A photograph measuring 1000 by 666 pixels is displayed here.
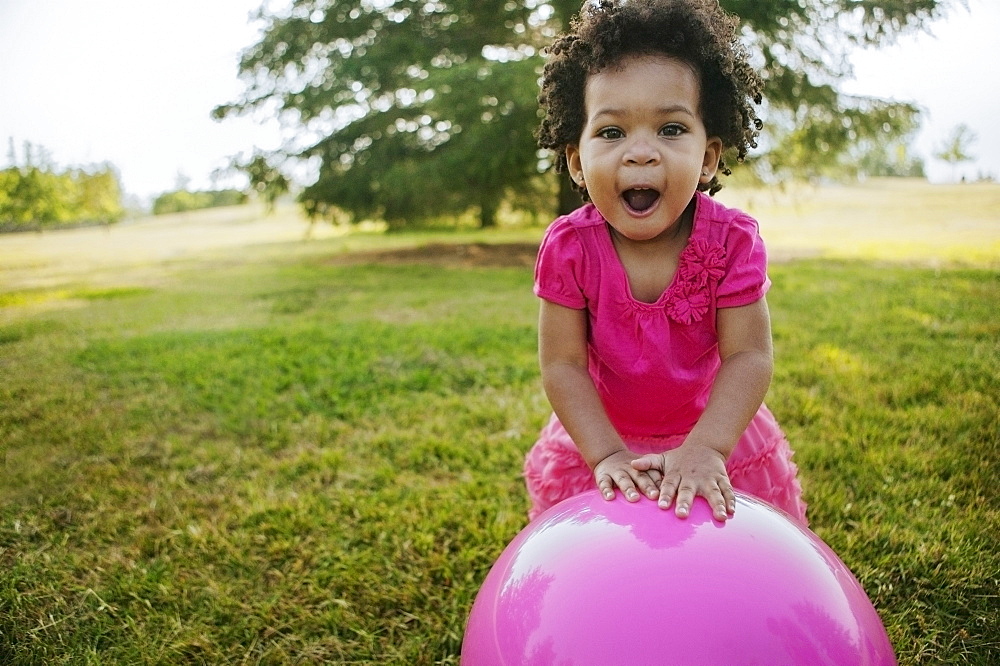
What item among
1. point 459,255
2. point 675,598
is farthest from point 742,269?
point 459,255

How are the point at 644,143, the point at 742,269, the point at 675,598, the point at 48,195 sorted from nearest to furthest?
the point at 675,598 < the point at 644,143 < the point at 742,269 < the point at 48,195

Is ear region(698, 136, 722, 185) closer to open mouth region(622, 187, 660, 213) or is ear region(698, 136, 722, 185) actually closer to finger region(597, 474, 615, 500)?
open mouth region(622, 187, 660, 213)

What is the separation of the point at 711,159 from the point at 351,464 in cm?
240

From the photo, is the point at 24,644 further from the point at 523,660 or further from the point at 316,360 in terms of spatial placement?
the point at 316,360

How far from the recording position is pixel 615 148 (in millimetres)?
1785

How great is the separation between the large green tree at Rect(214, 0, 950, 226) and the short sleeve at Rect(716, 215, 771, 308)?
7775 millimetres

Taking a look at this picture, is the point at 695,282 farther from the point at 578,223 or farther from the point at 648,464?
the point at 648,464

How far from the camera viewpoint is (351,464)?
3.56 metres

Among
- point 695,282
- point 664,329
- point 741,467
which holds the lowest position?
point 741,467

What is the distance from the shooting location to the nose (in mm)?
1739

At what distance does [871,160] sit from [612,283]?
13.5m

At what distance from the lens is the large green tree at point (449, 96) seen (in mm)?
9961

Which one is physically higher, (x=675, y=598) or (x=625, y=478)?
(x=625, y=478)

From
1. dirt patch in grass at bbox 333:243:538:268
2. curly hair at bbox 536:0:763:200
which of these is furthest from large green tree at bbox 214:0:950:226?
curly hair at bbox 536:0:763:200
